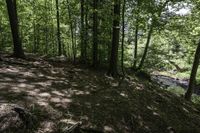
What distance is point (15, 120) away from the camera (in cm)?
379

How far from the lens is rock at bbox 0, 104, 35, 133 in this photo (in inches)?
143

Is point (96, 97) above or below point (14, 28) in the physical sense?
below

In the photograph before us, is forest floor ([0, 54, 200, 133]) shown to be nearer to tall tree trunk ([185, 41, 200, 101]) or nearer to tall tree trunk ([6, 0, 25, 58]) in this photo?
tall tree trunk ([6, 0, 25, 58])

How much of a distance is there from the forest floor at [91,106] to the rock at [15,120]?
0.20 metres

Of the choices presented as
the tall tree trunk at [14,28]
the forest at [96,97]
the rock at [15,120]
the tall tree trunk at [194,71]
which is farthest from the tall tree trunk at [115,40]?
the rock at [15,120]

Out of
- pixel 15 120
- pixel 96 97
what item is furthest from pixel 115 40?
pixel 15 120

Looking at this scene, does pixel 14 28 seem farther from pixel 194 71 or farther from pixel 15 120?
pixel 194 71

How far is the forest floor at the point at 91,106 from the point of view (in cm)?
474

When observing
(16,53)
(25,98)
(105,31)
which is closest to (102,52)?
(105,31)

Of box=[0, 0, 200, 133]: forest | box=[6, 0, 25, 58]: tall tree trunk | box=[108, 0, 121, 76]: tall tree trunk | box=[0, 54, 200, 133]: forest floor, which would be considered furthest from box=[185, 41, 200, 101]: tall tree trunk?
box=[6, 0, 25, 58]: tall tree trunk

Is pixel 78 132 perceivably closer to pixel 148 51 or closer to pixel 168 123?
pixel 168 123

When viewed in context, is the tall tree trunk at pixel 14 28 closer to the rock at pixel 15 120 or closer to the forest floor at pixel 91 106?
the forest floor at pixel 91 106

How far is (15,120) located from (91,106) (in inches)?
91.5

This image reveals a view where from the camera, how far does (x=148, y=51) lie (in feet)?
55.2
